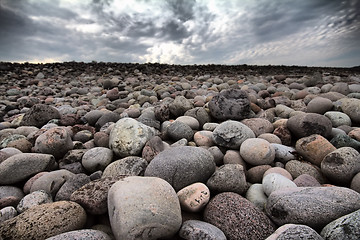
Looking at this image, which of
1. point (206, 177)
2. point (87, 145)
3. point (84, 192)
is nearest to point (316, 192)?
point (206, 177)

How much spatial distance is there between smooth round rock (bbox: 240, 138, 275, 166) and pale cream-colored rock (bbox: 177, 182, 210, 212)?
3.04 ft

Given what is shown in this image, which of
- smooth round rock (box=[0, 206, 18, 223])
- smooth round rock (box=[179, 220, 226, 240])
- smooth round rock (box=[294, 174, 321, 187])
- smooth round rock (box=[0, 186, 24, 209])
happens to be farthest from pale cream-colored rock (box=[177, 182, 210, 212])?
smooth round rock (box=[0, 186, 24, 209])

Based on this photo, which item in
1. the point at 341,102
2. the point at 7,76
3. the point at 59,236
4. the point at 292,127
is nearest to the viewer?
the point at 59,236

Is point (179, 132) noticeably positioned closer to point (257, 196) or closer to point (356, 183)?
point (257, 196)

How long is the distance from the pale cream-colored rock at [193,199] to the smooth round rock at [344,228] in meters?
0.92

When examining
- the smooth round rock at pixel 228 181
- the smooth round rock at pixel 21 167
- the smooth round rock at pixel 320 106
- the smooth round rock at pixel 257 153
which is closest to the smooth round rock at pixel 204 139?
the smooth round rock at pixel 257 153

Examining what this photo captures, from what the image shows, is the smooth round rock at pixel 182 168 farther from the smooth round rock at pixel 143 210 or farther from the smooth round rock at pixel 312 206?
the smooth round rock at pixel 312 206

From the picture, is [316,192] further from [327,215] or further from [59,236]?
[59,236]

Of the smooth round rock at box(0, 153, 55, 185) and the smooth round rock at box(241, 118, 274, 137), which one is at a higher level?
the smooth round rock at box(241, 118, 274, 137)

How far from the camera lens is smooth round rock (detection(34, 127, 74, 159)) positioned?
2977 millimetres

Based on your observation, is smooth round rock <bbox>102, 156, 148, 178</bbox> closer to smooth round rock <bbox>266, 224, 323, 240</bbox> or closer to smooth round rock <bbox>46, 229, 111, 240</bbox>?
smooth round rock <bbox>46, 229, 111, 240</bbox>

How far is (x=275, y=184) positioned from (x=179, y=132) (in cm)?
163

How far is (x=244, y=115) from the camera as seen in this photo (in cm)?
395

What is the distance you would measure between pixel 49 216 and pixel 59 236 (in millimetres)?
265
